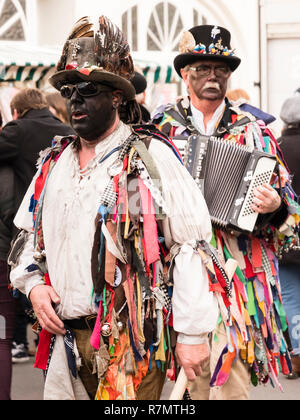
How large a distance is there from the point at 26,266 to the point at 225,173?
1355 mm

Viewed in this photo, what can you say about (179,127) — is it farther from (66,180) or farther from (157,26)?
(157,26)

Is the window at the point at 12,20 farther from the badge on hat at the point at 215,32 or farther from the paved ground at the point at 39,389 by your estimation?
the badge on hat at the point at 215,32

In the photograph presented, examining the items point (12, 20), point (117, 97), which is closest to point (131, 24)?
point (12, 20)

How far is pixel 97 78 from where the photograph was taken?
299cm

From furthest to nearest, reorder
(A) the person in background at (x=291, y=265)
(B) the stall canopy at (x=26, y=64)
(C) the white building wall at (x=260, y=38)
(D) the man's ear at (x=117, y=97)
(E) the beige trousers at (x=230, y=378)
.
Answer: (C) the white building wall at (x=260, y=38) < (B) the stall canopy at (x=26, y=64) < (A) the person in background at (x=291, y=265) < (E) the beige trousers at (x=230, y=378) < (D) the man's ear at (x=117, y=97)

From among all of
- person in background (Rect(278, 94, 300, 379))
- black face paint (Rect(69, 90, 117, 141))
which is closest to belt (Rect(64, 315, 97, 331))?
black face paint (Rect(69, 90, 117, 141))

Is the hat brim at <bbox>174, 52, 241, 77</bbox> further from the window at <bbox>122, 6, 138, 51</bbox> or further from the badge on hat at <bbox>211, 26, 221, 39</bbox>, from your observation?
the window at <bbox>122, 6, 138, 51</bbox>

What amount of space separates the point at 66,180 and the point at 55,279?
368 mm

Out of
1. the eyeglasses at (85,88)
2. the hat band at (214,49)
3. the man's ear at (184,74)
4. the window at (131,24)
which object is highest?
the window at (131,24)

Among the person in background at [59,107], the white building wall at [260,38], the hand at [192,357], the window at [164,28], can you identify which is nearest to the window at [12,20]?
the white building wall at [260,38]

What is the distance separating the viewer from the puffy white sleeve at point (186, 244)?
9.17ft

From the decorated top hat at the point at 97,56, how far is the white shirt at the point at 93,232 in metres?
0.22

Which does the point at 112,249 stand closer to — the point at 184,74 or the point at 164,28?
the point at 184,74

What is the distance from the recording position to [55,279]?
3006 millimetres
